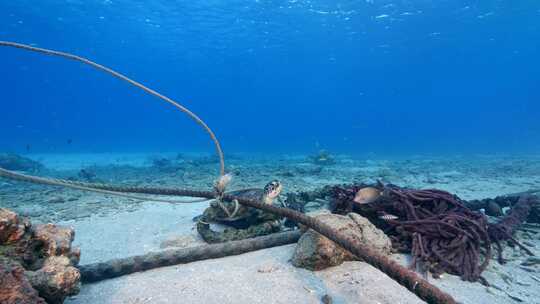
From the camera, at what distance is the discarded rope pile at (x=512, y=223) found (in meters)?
4.16

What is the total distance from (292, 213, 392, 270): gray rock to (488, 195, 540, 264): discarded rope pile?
5.62 feet

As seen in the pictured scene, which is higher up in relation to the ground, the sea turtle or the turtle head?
the turtle head

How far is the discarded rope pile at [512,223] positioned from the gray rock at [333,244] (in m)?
1.71

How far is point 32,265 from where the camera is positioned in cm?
255

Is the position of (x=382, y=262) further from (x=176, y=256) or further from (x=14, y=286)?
(x=14, y=286)

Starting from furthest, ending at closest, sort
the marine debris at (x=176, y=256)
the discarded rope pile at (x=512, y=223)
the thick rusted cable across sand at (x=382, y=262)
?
the discarded rope pile at (x=512, y=223), the marine debris at (x=176, y=256), the thick rusted cable across sand at (x=382, y=262)

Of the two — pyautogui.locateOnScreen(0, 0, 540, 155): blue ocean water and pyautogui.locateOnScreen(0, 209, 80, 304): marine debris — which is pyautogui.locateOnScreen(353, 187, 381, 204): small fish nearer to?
pyautogui.locateOnScreen(0, 209, 80, 304): marine debris

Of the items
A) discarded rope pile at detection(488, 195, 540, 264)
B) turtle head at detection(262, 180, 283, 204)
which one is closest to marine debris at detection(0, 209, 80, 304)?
turtle head at detection(262, 180, 283, 204)

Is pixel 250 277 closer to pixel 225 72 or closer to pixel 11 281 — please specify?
pixel 11 281

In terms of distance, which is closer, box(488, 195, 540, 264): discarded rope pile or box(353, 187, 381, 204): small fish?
box(488, 195, 540, 264): discarded rope pile

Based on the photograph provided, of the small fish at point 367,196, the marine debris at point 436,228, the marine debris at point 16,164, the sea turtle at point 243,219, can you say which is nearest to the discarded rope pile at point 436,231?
the marine debris at point 436,228

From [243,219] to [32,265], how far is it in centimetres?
303

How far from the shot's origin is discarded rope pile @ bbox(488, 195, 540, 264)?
13.7 ft

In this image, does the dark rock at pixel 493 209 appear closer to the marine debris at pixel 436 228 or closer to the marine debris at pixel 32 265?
the marine debris at pixel 436 228
